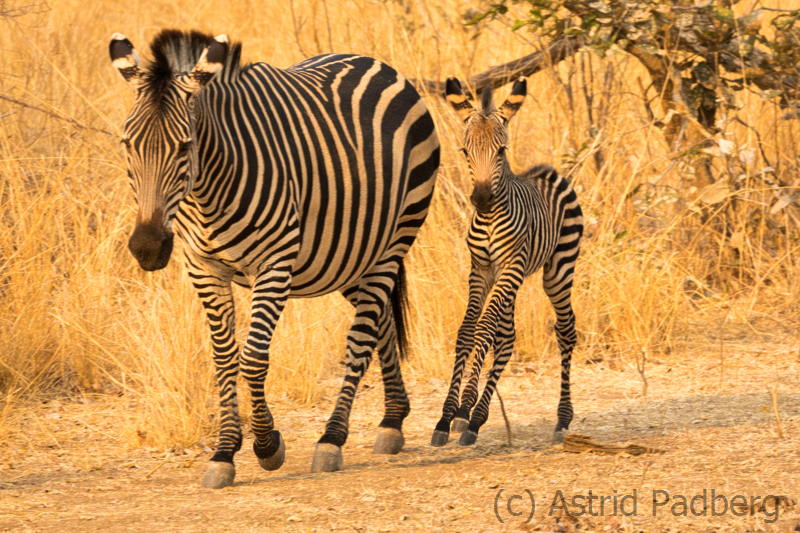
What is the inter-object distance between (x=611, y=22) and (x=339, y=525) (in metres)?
5.45

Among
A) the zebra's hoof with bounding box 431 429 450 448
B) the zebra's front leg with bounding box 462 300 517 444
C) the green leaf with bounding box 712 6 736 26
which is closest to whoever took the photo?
the zebra's hoof with bounding box 431 429 450 448

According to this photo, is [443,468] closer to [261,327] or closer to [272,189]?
[261,327]

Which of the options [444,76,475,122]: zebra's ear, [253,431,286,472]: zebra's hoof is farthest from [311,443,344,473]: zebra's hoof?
[444,76,475,122]: zebra's ear

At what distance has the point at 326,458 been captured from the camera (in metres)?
4.64

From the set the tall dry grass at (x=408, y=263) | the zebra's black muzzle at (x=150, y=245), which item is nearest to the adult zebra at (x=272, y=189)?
the zebra's black muzzle at (x=150, y=245)

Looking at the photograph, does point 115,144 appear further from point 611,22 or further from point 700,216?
point 700,216

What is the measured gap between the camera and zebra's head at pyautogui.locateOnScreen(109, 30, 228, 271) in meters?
3.56

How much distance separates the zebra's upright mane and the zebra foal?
147 centimetres

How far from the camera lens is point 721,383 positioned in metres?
6.28

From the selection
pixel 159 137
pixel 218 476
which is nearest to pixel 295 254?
pixel 159 137

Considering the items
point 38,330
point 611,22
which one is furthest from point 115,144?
point 611,22

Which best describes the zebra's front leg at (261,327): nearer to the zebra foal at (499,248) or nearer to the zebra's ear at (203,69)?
the zebra's ear at (203,69)

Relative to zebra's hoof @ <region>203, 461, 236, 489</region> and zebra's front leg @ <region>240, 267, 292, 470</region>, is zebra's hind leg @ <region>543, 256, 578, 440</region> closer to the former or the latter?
zebra's front leg @ <region>240, 267, 292, 470</region>

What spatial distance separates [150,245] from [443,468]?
1.96 meters
